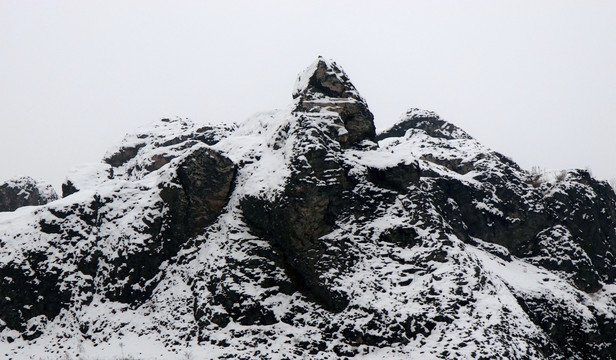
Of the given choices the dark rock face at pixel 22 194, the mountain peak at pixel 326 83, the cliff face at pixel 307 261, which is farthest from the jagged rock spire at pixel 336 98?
the dark rock face at pixel 22 194

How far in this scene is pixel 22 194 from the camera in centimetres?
6038

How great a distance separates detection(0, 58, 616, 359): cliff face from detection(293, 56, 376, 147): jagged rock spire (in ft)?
0.47

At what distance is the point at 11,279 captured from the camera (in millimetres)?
36406

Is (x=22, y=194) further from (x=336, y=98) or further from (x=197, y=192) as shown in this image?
(x=336, y=98)

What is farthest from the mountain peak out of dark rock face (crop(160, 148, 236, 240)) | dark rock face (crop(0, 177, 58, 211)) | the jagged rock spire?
dark rock face (crop(0, 177, 58, 211))

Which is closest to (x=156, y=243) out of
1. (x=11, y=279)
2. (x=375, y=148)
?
(x=11, y=279)

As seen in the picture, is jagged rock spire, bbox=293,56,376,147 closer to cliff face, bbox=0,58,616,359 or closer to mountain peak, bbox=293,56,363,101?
mountain peak, bbox=293,56,363,101

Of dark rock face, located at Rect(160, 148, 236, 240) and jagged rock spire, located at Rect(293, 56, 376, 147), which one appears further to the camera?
jagged rock spire, located at Rect(293, 56, 376, 147)

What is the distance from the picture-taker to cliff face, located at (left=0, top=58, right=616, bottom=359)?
30.9 m

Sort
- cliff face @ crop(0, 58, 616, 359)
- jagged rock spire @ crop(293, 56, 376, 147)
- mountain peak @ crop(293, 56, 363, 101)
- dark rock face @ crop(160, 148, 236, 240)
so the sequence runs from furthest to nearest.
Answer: mountain peak @ crop(293, 56, 363, 101), jagged rock spire @ crop(293, 56, 376, 147), dark rock face @ crop(160, 148, 236, 240), cliff face @ crop(0, 58, 616, 359)

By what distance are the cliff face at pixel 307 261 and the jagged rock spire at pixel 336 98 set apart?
Answer: 144 mm

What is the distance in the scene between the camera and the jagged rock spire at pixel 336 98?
42.4 metres

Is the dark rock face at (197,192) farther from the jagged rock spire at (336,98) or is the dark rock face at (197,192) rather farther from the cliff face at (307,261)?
the jagged rock spire at (336,98)

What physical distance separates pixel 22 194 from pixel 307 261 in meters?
46.7
